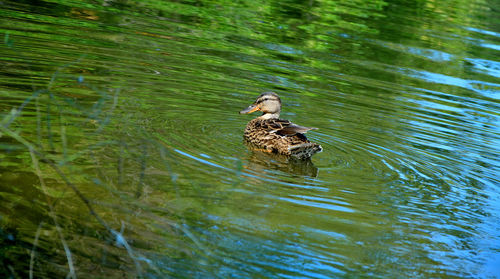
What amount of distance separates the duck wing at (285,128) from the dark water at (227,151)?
1.06 feet

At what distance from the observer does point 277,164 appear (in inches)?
281

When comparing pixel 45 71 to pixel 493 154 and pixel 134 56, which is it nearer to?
pixel 134 56

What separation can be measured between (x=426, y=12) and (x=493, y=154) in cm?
1154

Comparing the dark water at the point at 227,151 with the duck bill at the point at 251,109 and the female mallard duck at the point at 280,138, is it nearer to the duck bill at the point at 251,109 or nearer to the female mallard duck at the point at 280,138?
the female mallard duck at the point at 280,138

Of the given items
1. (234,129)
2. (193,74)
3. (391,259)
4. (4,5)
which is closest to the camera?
(391,259)

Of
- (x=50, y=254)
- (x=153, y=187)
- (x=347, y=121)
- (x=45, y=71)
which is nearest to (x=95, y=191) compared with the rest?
(x=153, y=187)

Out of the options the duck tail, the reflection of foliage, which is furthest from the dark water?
the duck tail

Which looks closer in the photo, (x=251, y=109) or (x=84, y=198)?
(x=84, y=198)

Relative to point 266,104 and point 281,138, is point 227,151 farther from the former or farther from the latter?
point 266,104

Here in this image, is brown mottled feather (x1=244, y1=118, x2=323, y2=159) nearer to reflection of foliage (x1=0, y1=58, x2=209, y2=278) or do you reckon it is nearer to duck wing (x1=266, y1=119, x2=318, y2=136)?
duck wing (x1=266, y1=119, x2=318, y2=136)

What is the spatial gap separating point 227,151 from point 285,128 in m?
0.89

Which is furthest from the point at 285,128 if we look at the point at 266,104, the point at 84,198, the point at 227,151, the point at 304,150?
the point at 84,198

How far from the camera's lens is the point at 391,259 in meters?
4.95

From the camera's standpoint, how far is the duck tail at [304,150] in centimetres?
713
